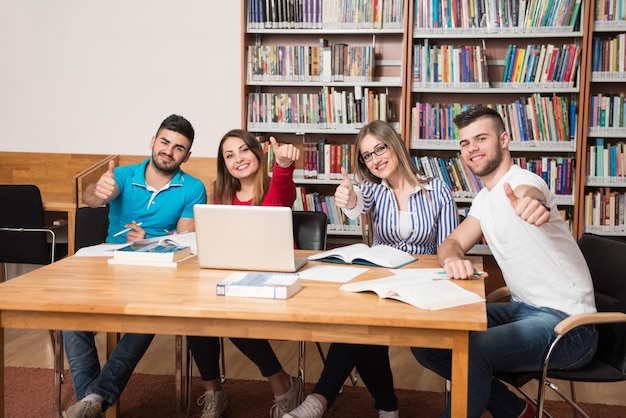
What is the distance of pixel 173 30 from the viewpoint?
4668 millimetres

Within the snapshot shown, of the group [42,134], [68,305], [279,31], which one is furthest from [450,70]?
[68,305]

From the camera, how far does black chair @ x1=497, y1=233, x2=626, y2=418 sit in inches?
76.5

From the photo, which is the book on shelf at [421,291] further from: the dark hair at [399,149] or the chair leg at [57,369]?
the chair leg at [57,369]

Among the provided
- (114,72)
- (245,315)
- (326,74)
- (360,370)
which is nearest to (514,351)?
(360,370)

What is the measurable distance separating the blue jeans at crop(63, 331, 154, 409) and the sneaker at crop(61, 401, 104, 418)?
0.06 meters

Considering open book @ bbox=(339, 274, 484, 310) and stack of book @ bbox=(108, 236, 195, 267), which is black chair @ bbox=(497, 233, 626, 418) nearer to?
open book @ bbox=(339, 274, 484, 310)

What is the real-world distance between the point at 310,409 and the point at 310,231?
83cm

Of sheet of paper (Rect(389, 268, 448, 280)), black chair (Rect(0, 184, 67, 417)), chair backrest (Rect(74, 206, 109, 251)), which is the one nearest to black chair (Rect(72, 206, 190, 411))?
chair backrest (Rect(74, 206, 109, 251))

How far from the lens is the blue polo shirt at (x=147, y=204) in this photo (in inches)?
115

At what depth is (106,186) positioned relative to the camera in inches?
110

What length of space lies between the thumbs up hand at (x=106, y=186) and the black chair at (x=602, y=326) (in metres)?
1.64

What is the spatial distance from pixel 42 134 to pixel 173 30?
45.5 inches

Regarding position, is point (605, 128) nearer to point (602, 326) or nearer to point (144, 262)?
point (602, 326)

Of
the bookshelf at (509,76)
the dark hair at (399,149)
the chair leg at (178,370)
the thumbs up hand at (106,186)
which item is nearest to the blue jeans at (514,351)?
the dark hair at (399,149)
